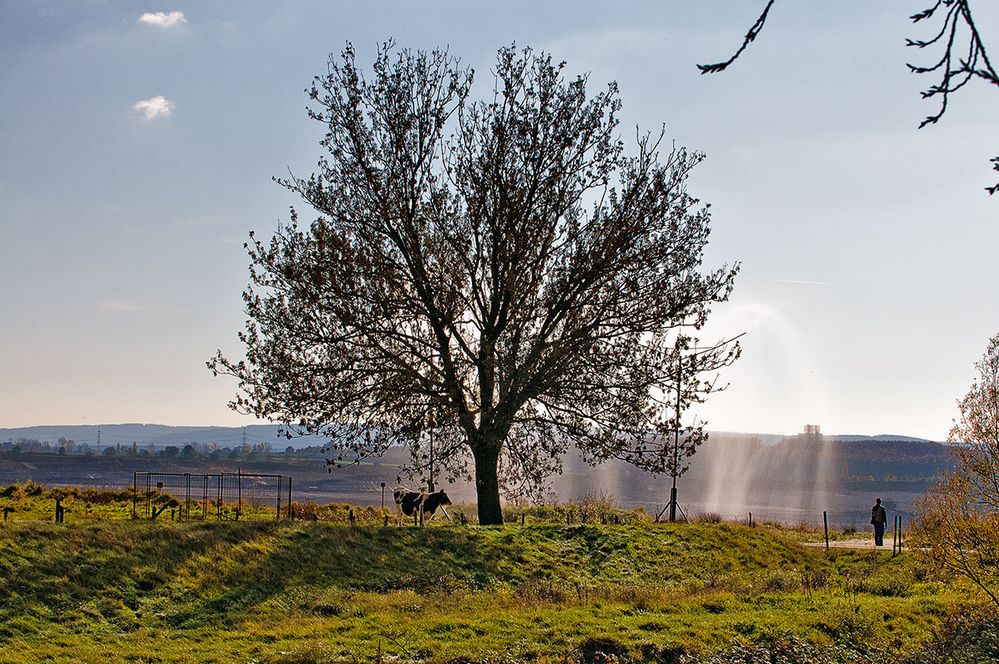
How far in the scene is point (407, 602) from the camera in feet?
62.9

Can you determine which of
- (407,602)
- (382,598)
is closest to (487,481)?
(382,598)

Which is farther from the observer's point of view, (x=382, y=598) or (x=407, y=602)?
(x=382, y=598)

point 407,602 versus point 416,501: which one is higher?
point 416,501

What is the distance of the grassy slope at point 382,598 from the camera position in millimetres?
15852

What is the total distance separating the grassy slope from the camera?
52.0 feet

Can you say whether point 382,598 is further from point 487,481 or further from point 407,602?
point 487,481

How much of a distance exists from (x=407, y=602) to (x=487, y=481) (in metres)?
11.2

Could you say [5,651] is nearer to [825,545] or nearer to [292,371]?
[292,371]

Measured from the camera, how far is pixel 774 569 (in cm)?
3047

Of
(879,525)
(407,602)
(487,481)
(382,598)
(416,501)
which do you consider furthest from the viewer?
(879,525)

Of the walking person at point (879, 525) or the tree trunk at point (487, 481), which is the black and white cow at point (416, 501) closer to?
the tree trunk at point (487, 481)

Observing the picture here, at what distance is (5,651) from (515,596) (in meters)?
9.98

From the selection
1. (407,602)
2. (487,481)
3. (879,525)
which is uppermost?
(487,481)

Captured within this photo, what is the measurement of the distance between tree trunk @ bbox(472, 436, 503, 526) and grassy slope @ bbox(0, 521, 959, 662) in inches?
98.3
